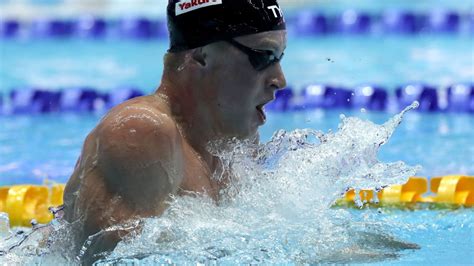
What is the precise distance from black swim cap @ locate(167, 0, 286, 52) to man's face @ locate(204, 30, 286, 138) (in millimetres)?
25

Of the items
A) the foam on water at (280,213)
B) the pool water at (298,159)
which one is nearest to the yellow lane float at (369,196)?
the pool water at (298,159)

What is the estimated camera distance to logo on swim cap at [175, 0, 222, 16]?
225 centimetres

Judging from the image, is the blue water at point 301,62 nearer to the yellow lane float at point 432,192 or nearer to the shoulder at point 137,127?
the yellow lane float at point 432,192

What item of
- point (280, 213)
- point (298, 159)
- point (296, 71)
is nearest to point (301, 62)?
point (296, 71)

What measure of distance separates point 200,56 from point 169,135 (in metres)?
0.26

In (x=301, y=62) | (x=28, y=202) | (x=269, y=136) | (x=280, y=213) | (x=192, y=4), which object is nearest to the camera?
(x=192, y=4)

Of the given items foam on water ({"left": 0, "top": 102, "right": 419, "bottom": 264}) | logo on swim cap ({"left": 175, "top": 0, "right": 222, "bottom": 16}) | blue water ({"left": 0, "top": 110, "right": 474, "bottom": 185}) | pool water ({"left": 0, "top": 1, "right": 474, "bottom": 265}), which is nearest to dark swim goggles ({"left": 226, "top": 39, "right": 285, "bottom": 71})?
logo on swim cap ({"left": 175, "top": 0, "right": 222, "bottom": 16})

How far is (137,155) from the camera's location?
2.00 meters

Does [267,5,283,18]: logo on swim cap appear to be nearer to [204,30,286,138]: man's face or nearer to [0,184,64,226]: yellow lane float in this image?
[204,30,286,138]: man's face

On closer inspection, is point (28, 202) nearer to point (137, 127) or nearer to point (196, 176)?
point (196, 176)

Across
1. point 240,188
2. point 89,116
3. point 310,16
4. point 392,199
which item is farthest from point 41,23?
point 240,188

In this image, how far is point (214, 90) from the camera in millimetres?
2273

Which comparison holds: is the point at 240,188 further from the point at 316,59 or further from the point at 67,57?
the point at 67,57

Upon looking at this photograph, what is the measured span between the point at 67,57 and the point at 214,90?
21.4 ft
